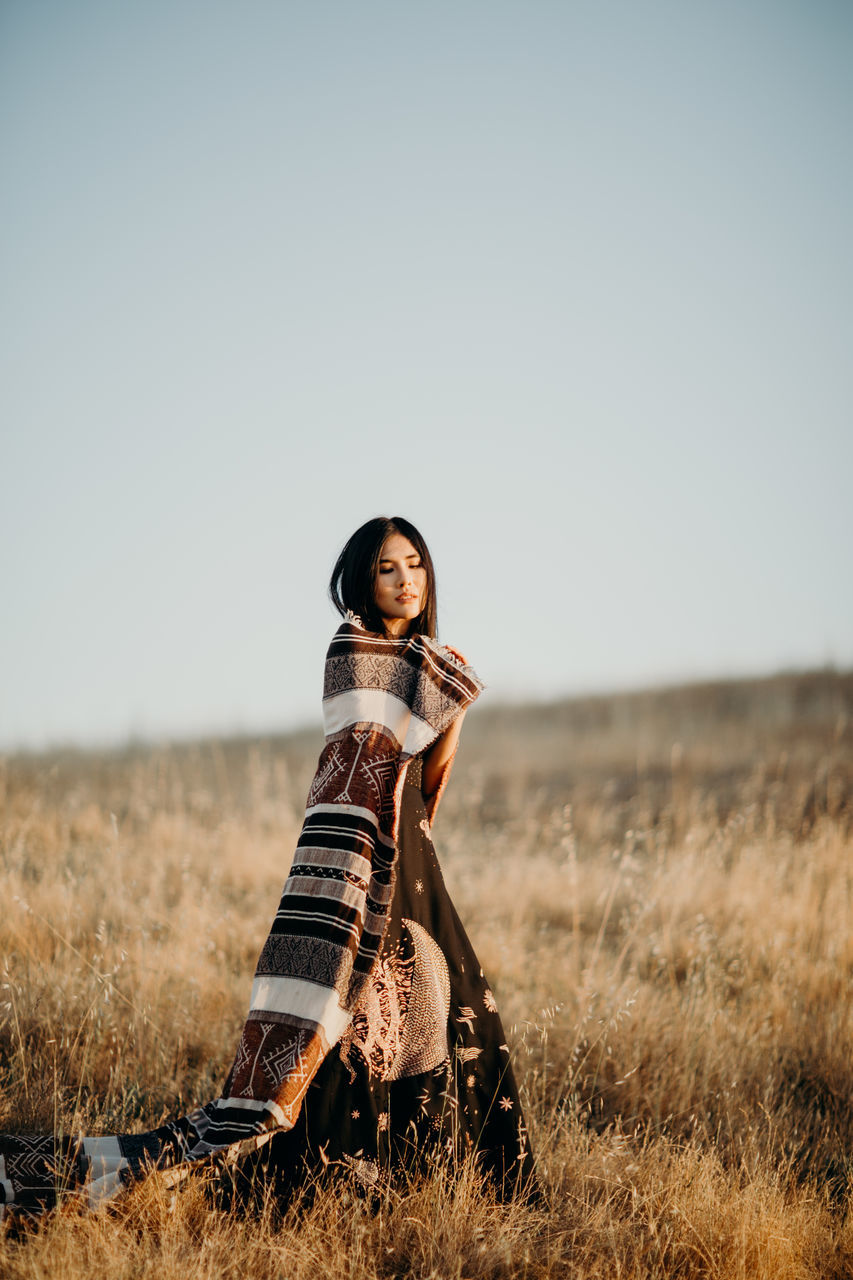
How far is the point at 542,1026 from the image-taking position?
11.5 feet

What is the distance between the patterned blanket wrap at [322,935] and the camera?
2.37 metres

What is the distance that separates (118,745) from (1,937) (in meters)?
9.72

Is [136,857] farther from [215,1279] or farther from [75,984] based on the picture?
[215,1279]

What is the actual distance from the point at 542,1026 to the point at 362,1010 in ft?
4.19

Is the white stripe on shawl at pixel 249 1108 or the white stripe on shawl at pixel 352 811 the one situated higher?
the white stripe on shawl at pixel 352 811

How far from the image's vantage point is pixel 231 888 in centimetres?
574

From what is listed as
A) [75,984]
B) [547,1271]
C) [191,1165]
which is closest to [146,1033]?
[75,984]

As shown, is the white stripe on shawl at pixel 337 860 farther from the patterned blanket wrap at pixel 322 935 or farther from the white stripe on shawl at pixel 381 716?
the white stripe on shawl at pixel 381 716

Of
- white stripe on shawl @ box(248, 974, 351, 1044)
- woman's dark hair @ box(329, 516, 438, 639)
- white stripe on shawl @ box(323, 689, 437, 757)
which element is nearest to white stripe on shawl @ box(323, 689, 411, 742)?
white stripe on shawl @ box(323, 689, 437, 757)

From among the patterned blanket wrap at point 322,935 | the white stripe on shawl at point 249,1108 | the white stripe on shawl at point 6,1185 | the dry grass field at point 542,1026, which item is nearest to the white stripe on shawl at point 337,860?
the patterned blanket wrap at point 322,935

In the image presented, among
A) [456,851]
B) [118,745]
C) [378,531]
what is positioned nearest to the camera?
[378,531]

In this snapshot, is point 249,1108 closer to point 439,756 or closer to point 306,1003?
point 306,1003

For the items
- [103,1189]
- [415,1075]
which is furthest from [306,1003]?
[103,1189]

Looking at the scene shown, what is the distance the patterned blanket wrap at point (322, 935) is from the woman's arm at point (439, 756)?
80 mm
